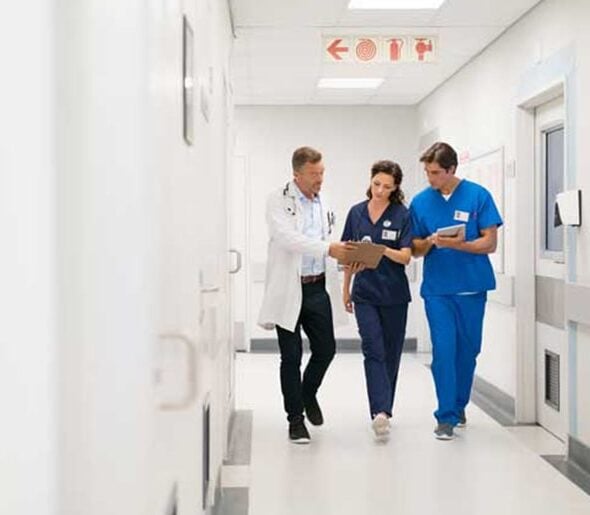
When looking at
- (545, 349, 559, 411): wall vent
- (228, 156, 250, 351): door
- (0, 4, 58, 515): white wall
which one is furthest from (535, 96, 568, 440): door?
(0, 4, 58, 515): white wall

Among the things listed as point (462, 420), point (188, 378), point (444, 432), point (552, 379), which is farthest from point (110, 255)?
point (552, 379)

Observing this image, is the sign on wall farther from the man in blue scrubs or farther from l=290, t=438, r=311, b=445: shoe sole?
l=290, t=438, r=311, b=445: shoe sole

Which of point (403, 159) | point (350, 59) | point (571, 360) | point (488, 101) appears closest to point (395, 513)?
point (571, 360)

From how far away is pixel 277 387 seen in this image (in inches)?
254

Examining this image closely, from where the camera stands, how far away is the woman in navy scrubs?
4.57 meters

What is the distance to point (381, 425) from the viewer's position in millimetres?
4480

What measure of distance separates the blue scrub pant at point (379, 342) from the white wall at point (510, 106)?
1.00m

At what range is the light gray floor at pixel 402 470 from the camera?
11.3ft

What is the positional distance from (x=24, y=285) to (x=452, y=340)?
13.3ft

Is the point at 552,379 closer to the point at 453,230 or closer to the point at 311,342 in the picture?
the point at 453,230

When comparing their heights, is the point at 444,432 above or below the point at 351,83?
below

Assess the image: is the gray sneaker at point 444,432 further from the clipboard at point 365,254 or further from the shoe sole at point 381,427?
the clipboard at point 365,254

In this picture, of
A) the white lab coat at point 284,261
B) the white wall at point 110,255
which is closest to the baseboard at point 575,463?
the white lab coat at point 284,261

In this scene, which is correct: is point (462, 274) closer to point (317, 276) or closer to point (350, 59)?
point (317, 276)
